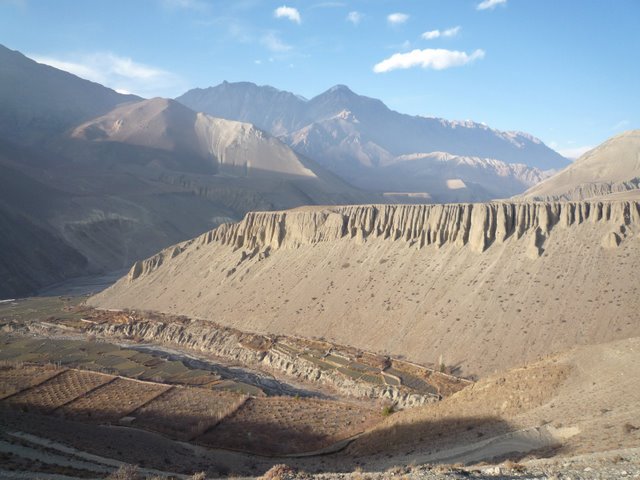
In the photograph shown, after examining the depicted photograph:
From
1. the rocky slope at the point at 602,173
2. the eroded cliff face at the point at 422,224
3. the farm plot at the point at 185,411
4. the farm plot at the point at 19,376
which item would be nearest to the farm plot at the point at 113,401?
Answer: the farm plot at the point at 185,411

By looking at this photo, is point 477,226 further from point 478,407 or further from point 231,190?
point 231,190

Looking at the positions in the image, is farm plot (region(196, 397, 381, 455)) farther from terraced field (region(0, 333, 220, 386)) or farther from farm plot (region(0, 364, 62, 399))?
farm plot (region(0, 364, 62, 399))

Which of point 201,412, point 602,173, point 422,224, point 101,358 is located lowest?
point 101,358

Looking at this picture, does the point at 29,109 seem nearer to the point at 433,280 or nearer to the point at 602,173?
the point at 602,173

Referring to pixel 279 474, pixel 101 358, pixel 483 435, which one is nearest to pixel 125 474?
pixel 279 474

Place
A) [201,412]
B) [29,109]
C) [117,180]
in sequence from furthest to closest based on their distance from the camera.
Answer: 1. [29,109]
2. [117,180]
3. [201,412]

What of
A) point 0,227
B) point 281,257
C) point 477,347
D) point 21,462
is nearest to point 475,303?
point 477,347

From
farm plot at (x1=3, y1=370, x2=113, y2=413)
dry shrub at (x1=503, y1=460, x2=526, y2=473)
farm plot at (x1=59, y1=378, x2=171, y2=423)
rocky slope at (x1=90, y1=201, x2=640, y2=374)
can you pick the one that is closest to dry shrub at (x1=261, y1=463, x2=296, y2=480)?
dry shrub at (x1=503, y1=460, x2=526, y2=473)
